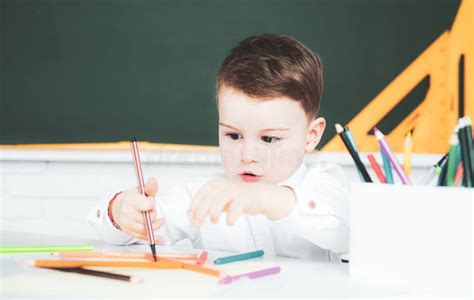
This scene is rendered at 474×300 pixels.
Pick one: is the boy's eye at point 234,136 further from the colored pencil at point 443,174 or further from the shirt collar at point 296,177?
the colored pencil at point 443,174

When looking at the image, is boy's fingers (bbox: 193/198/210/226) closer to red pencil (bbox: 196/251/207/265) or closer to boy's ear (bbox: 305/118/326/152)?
red pencil (bbox: 196/251/207/265)

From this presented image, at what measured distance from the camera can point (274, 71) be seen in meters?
0.79

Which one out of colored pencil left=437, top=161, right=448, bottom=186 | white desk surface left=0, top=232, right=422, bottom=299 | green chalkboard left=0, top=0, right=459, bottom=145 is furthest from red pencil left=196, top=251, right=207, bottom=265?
green chalkboard left=0, top=0, right=459, bottom=145

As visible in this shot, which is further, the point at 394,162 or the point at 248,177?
the point at 248,177

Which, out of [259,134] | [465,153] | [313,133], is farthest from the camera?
[313,133]

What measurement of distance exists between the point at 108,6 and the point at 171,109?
12.3 inches

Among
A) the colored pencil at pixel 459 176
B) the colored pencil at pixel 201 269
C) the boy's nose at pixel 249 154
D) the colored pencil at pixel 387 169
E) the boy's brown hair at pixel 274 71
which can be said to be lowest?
the colored pencil at pixel 201 269

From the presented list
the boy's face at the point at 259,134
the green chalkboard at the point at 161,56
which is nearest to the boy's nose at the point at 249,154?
the boy's face at the point at 259,134

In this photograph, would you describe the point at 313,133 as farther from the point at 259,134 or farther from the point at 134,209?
the point at 134,209

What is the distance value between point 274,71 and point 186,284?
0.38 meters

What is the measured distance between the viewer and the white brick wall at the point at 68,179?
1401mm

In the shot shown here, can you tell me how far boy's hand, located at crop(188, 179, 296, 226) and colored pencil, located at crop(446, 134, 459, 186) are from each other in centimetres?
17

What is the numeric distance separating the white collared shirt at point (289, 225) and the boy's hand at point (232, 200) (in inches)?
1.5

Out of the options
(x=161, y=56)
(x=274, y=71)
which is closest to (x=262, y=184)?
(x=274, y=71)
